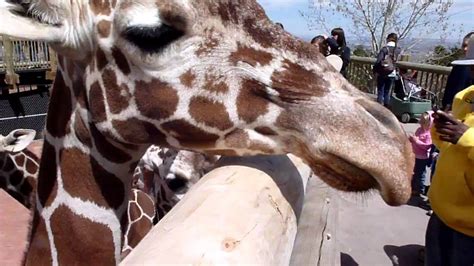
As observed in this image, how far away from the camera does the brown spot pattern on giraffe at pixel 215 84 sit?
1.45m

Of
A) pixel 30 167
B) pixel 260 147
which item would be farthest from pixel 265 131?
pixel 30 167

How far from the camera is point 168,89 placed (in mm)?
1478

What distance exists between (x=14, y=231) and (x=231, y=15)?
16.4 ft

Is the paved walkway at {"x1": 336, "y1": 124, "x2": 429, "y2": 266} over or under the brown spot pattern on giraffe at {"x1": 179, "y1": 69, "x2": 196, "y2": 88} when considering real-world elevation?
under

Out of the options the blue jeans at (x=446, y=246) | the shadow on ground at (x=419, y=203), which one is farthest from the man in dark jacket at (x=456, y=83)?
the blue jeans at (x=446, y=246)

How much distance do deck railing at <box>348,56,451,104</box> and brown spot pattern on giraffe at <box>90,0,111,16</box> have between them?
780 cm

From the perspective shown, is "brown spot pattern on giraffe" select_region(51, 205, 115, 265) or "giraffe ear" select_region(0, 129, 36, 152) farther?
"giraffe ear" select_region(0, 129, 36, 152)

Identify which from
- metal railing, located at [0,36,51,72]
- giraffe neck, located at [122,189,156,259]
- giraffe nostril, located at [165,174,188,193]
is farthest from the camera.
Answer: metal railing, located at [0,36,51,72]

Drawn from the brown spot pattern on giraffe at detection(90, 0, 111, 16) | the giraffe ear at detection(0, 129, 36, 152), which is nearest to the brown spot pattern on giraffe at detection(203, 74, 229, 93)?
the brown spot pattern on giraffe at detection(90, 0, 111, 16)

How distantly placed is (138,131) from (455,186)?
2.19m

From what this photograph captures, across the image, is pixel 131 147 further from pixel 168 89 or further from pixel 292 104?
pixel 292 104

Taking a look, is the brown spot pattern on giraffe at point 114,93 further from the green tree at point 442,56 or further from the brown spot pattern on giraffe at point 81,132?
the green tree at point 442,56

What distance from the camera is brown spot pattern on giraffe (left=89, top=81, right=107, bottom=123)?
1.56 m

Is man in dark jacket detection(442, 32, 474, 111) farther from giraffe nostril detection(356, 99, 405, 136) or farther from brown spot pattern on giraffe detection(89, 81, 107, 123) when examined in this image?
brown spot pattern on giraffe detection(89, 81, 107, 123)
